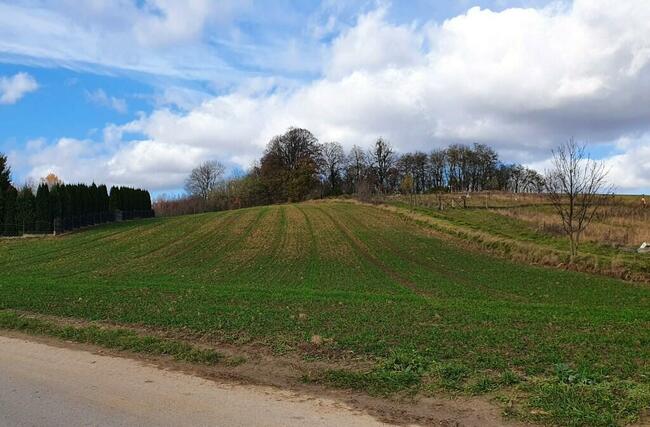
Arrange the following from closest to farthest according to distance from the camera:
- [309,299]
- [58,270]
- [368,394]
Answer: [368,394]
[309,299]
[58,270]

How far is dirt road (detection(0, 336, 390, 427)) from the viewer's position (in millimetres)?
5793

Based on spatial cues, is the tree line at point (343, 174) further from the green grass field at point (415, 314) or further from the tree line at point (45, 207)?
the green grass field at point (415, 314)

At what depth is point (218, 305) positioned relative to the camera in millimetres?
13586

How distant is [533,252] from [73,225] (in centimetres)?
4685

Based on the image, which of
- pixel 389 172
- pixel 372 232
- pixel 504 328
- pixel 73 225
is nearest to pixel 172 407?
pixel 504 328

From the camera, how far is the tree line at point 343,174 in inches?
4072

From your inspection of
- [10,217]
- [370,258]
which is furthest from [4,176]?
[370,258]

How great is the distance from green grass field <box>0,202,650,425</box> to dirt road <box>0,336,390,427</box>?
3.70 ft

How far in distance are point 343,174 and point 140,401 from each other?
10870cm

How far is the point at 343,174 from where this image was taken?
114438 millimetres

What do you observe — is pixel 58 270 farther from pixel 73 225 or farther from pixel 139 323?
pixel 73 225

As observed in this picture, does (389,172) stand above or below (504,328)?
above

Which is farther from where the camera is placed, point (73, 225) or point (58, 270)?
point (73, 225)

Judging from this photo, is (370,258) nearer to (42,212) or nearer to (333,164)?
(42,212)
